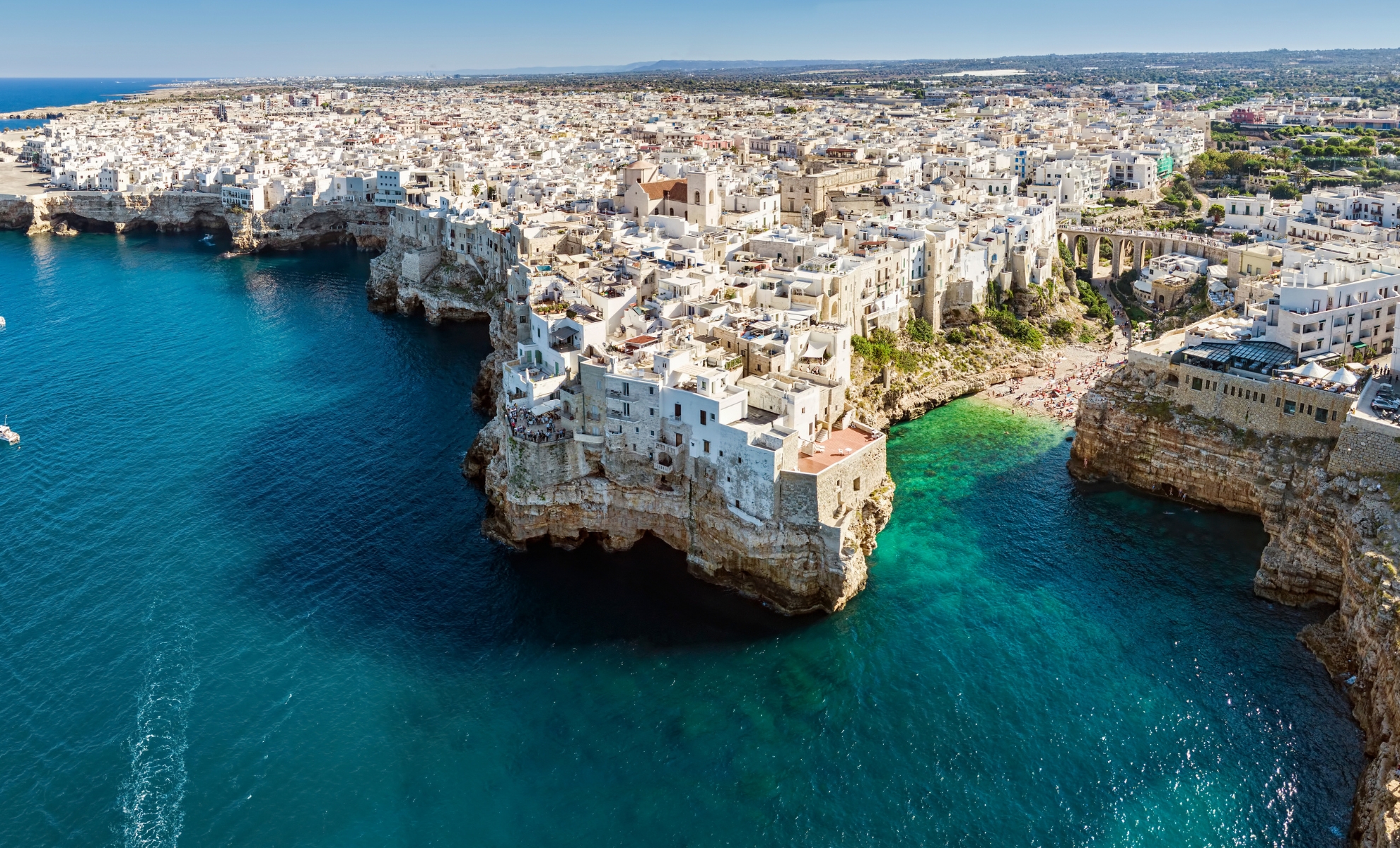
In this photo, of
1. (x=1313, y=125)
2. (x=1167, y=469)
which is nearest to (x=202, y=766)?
(x=1167, y=469)

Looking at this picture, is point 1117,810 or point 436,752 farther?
point 436,752

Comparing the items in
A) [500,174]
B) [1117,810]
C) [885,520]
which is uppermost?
[500,174]

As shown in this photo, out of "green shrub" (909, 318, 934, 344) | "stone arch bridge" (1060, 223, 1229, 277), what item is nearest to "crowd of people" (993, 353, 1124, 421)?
"green shrub" (909, 318, 934, 344)

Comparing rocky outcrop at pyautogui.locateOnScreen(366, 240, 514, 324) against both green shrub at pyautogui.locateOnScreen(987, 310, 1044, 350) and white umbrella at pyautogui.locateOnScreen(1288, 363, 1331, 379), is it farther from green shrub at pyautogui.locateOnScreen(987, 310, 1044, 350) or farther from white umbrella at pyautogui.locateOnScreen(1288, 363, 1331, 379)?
white umbrella at pyautogui.locateOnScreen(1288, 363, 1331, 379)

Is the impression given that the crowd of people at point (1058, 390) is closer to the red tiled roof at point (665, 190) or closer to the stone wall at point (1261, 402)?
the stone wall at point (1261, 402)

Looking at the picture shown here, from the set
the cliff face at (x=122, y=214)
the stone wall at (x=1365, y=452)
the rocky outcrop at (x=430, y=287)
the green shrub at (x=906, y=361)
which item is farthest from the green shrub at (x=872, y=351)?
the cliff face at (x=122, y=214)

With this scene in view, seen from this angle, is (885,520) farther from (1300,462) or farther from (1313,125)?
(1313,125)
